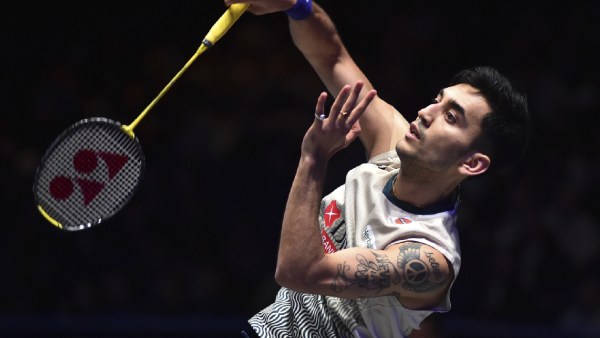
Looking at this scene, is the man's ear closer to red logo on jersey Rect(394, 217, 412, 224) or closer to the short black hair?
the short black hair

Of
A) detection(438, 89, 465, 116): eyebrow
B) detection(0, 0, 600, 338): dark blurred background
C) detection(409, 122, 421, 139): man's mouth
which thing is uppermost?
detection(409, 122, 421, 139): man's mouth

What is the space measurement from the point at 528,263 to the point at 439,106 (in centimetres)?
302

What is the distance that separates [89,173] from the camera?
12.0ft

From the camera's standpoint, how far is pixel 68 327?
5.43 metres

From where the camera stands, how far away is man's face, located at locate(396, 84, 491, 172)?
3492mm

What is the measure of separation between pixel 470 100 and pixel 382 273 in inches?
26.4

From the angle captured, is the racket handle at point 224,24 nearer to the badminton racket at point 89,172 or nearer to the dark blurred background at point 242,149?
the badminton racket at point 89,172

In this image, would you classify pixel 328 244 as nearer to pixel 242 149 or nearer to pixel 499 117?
pixel 499 117

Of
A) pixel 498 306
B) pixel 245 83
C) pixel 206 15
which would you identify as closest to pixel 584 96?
pixel 498 306

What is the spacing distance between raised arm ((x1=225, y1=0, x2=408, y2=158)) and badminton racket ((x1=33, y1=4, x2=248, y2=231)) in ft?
1.78

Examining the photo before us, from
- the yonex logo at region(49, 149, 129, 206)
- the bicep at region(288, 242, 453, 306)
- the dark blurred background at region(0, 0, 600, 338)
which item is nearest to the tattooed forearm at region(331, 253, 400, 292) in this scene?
the bicep at region(288, 242, 453, 306)

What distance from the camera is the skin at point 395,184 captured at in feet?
10.4

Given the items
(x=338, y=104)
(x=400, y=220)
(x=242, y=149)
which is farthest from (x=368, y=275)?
(x=242, y=149)

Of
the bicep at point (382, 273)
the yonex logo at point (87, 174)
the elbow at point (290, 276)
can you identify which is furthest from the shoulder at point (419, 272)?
the yonex logo at point (87, 174)
